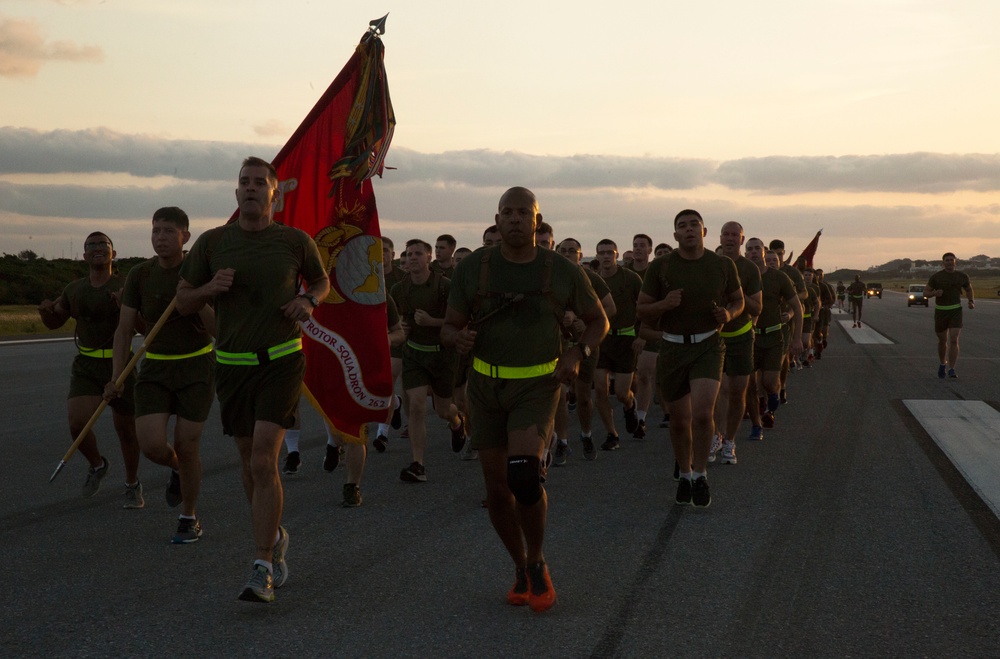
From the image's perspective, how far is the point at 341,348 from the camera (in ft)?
24.6

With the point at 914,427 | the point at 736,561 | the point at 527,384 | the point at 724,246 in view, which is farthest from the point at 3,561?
the point at 914,427

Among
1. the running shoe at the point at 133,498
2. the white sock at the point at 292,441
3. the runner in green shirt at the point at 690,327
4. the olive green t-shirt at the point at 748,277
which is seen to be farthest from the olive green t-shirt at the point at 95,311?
the olive green t-shirt at the point at 748,277

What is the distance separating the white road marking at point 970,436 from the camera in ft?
27.3

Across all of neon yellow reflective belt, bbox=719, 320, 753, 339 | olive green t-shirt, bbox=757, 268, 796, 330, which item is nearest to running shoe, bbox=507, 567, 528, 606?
neon yellow reflective belt, bbox=719, 320, 753, 339

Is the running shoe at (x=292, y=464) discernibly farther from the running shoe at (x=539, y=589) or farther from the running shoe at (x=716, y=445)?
the running shoe at (x=539, y=589)

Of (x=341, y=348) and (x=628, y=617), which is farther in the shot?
(x=341, y=348)

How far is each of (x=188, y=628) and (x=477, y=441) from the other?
1551mm

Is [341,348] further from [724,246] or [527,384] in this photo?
[724,246]

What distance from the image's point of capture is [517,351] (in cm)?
514

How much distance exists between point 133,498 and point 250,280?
2.95 meters

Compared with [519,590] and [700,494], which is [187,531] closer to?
[519,590]

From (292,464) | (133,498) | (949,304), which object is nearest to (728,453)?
(292,464)

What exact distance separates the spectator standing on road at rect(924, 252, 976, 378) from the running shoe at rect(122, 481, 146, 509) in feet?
46.1

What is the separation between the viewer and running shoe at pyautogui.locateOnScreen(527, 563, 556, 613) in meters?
4.95
